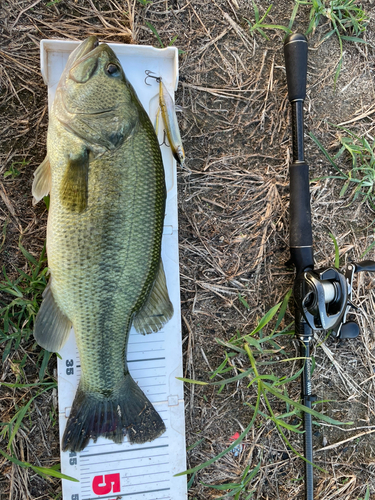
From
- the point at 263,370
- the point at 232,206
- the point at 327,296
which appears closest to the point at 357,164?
the point at 232,206

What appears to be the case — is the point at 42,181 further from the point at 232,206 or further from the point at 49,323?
the point at 232,206

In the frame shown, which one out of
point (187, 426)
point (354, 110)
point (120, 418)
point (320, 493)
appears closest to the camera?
point (120, 418)

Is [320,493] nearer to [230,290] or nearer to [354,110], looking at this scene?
[230,290]

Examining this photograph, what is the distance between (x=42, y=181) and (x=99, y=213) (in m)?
0.50

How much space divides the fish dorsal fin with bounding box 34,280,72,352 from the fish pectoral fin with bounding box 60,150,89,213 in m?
0.55

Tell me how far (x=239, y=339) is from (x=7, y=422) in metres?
1.56

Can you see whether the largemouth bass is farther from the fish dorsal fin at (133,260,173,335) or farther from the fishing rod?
the fishing rod

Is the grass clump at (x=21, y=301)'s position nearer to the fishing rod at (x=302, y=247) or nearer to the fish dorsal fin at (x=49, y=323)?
the fish dorsal fin at (x=49, y=323)

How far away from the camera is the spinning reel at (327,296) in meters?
2.15

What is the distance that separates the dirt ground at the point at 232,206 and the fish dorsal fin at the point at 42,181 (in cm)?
28

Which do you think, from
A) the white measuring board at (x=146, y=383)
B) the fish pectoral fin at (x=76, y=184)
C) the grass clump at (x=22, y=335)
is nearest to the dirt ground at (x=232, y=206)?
the grass clump at (x=22, y=335)

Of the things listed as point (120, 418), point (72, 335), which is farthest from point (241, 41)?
point (120, 418)

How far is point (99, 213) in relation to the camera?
70.6 inches

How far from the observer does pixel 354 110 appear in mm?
2768
